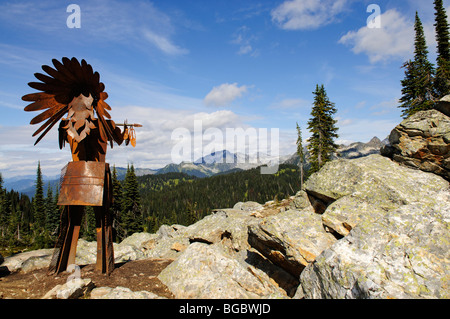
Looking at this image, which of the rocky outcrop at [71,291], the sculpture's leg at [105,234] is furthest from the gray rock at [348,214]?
the sculpture's leg at [105,234]

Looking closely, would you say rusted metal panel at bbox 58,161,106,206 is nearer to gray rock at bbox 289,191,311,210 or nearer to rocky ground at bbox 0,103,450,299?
rocky ground at bbox 0,103,450,299

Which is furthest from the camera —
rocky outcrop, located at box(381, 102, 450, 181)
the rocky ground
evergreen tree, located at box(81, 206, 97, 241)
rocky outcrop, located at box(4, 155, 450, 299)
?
evergreen tree, located at box(81, 206, 97, 241)

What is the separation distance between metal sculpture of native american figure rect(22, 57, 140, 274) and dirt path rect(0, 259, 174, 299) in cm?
42

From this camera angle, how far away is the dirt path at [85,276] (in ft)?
21.6

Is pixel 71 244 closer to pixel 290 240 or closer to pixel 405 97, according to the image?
pixel 290 240

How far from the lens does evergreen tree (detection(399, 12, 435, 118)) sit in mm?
30725

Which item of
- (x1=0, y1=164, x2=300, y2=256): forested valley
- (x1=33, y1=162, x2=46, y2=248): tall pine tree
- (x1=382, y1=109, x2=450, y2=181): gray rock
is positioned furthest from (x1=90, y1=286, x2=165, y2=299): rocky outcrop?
(x1=33, y1=162, x2=46, y2=248): tall pine tree

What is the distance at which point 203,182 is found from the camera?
19062cm

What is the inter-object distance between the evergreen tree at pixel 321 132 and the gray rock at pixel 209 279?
2670cm

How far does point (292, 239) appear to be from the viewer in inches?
311

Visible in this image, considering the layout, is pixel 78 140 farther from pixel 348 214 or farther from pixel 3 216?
pixel 3 216

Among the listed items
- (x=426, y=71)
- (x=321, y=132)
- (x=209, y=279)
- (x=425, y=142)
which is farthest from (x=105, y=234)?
(x=426, y=71)

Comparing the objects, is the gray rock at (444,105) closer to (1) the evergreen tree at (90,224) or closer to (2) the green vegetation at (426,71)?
(2) the green vegetation at (426,71)

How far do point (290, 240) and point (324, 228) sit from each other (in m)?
1.27
